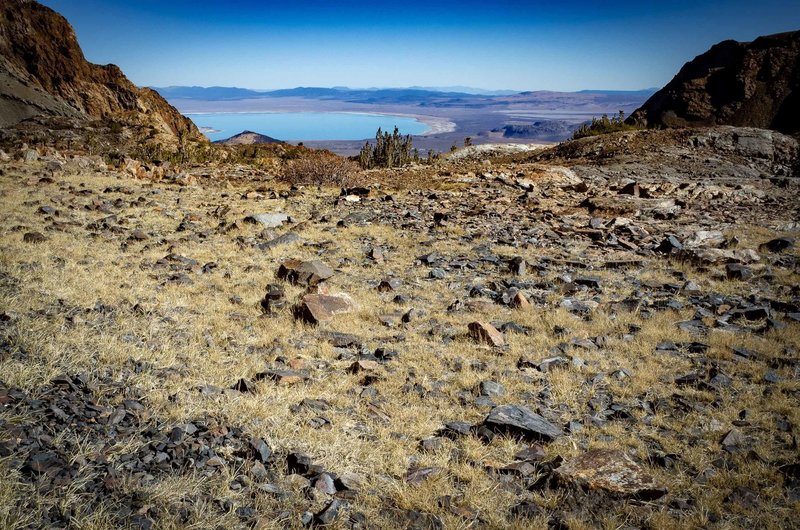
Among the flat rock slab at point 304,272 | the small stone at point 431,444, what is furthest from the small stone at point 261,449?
the flat rock slab at point 304,272

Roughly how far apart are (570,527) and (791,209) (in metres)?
20.5

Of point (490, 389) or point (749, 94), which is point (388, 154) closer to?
point (749, 94)

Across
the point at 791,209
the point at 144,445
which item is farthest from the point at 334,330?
the point at 791,209

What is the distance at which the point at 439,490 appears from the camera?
3.99 metres

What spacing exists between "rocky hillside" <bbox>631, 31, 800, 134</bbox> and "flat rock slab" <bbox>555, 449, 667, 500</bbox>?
1532 inches

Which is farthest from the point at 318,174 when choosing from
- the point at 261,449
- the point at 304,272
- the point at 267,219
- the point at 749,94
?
the point at 749,94

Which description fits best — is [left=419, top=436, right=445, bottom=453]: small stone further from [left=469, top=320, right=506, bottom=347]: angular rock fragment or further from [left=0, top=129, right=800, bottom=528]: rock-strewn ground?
[left=469, top=320, right=506, bottom=347]: angular rock fragment

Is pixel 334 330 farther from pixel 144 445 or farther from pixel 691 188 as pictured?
pixel 691 188

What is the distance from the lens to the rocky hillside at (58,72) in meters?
58.2

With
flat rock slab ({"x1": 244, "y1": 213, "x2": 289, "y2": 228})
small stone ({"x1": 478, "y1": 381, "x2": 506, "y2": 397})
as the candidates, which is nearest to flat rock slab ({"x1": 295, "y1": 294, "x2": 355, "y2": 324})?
small stone ({"x1": 478, "y1": 381, "x2": 506, "y2": 397})

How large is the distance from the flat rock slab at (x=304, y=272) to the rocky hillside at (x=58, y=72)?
56.3 metres

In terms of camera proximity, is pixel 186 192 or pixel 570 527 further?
pixel 186 192

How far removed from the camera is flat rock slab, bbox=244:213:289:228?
14328mm

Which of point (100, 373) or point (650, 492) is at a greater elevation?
point (100, 373)
